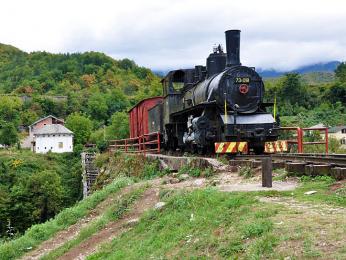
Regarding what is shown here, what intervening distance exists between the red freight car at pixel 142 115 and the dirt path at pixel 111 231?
16481 millimetres

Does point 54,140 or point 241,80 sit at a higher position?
point 241,80

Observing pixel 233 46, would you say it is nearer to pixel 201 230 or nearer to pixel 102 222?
pixel 102 222

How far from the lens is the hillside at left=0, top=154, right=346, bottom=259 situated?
5770mm

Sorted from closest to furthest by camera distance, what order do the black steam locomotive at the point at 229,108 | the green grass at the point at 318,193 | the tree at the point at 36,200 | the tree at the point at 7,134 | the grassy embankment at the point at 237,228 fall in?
the grassy embankment at the point at 237,228, the green grass at the point at 318,193, the black steam locomotive at the point at 229,108, the tree at the point at 36,200, the tree at the point at 7,134

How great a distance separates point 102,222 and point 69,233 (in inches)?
50.4

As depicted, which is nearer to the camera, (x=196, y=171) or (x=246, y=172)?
(x=246, y=172)

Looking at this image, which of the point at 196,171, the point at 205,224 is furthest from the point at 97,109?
the point at 205,224

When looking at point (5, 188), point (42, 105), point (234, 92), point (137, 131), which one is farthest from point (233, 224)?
point (42, 105)

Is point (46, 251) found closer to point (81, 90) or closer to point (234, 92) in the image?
point (234, 92)

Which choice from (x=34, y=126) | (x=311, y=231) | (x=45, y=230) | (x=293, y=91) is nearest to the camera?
(x=311, y=231)

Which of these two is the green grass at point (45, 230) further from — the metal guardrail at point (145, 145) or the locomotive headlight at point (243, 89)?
the metal guardrail at point (145, 145)

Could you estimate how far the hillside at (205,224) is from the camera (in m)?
5.77

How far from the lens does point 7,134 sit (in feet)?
286

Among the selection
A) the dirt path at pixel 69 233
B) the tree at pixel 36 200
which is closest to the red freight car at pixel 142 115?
the dirt path at pixel 69 233
